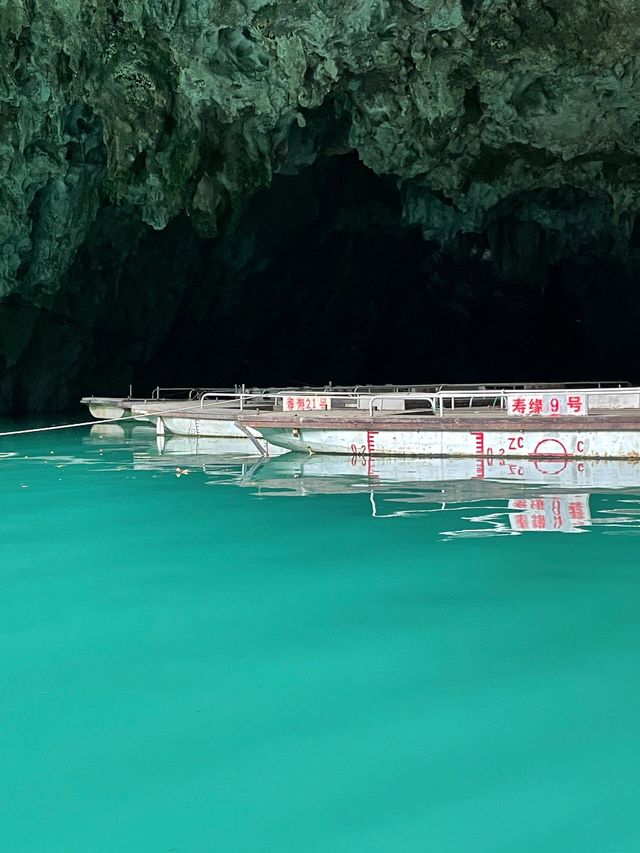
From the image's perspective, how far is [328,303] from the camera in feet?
145

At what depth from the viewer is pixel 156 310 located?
124 feet

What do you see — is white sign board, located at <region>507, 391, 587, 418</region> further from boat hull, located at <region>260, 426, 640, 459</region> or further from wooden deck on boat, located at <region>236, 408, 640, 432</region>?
boat hull, located at <region>260, 426, 640, 459</region>

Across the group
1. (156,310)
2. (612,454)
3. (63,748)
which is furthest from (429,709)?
(156,310)

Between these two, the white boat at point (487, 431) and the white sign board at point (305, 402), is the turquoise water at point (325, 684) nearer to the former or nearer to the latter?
the white boat at point (487, 431)

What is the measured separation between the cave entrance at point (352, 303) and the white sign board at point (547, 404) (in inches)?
819

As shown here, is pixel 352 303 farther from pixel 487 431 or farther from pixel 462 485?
pixel 462 485

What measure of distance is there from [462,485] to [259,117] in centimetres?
1512

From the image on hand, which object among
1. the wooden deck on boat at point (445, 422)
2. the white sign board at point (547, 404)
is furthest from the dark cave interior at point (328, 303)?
the white sign board at point (547, 404)

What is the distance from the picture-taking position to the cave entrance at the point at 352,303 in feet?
123

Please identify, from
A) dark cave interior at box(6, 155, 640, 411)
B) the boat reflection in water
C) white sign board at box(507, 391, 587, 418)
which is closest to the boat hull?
the boat reflection in water

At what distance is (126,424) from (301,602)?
22.8 metres

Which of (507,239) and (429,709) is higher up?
(507,239)

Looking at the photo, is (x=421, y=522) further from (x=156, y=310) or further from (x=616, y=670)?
(x=156, y=310)

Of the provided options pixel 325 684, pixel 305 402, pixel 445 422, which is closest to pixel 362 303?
→ pixel 305 402
